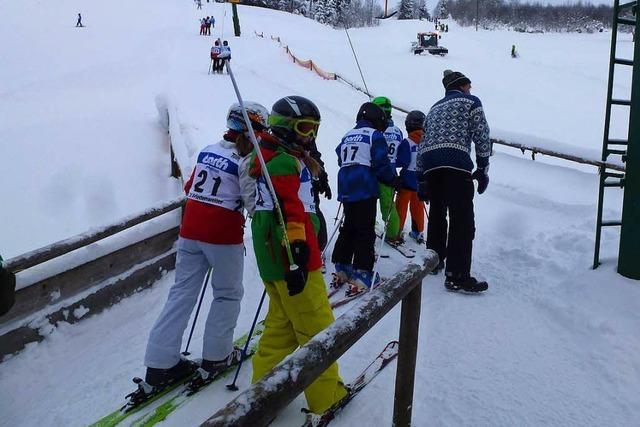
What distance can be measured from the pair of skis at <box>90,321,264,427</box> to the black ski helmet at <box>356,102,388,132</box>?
260cm

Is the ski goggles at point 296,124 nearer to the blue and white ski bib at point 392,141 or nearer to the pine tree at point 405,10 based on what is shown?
the blue and white ski bib at point 392,141

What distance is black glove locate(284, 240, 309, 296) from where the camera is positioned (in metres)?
2.81

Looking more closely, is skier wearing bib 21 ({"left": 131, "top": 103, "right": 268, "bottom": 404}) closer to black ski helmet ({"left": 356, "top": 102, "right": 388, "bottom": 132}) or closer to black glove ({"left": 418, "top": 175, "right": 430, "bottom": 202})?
black ski helmet ({"left": 356, "top": 102, "right": 388, "bottom": 132})

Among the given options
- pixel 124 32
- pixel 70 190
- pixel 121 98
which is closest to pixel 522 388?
pixel 70 190

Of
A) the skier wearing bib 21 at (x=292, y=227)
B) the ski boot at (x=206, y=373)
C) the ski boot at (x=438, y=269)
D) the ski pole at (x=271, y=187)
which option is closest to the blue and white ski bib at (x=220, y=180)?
the skier wearing bib 21 at (x=292, y=227)

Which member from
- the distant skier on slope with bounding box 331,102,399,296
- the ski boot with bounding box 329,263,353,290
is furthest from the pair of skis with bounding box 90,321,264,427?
the distant skier on slope with bounding box 331,102,399,296

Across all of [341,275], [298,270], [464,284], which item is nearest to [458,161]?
[464,284]

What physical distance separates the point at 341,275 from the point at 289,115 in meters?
2.62

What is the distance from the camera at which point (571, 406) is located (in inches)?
126

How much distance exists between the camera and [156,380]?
143 inches

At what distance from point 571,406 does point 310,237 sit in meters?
1.87

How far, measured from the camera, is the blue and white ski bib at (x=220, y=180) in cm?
354

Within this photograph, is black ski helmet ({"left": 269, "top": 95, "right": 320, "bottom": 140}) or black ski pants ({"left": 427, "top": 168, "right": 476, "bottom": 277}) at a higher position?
black ski helmet ({"left": 269, "top": 95, "right": 320, "bottom": 140})

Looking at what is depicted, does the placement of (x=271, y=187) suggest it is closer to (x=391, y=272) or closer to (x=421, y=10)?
(x=391, y=272)
